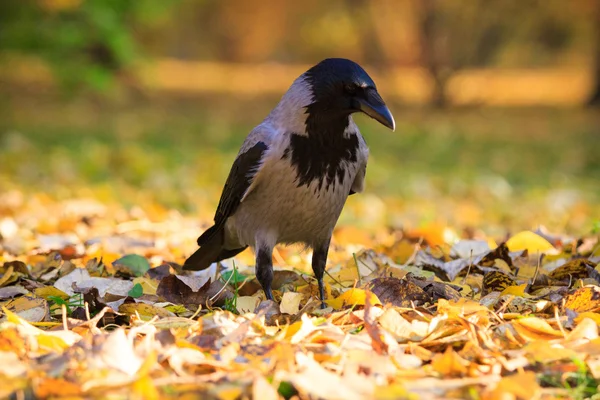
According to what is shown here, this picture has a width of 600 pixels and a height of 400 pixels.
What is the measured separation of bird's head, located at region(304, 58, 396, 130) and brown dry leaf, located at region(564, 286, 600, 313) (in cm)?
87

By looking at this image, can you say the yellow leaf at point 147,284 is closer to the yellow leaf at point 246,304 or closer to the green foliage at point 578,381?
the yellow leaf at point 246,304

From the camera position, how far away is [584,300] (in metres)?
2.82

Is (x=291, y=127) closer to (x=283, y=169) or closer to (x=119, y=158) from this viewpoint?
(x=283, y=169)

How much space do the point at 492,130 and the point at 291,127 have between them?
1221 cm

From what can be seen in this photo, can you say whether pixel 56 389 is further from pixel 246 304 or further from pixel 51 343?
pixel 246 304

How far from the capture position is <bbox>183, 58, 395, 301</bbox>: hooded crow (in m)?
3.22

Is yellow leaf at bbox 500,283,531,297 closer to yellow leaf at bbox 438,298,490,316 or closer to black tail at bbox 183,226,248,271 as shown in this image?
yellow leaf at bbox 438,298,490,316

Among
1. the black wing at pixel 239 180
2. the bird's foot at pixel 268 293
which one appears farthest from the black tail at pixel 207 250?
the bird's foot at pixel 268 293

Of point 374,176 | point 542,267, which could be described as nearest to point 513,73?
point 374,176

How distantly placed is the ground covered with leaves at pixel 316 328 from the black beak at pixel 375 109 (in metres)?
0.56

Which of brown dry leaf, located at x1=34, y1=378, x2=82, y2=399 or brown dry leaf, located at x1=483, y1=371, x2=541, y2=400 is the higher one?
brown dry leaf, located at x1=34, y1=378, x2=82, y2=399

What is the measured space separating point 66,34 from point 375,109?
9.41 m

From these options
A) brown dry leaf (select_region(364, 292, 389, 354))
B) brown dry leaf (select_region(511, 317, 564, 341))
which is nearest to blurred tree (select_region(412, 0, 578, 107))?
brown dry leaf (select_region(511, 317, 564, 341))

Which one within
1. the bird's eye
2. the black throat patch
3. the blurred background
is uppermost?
the bird's eye
